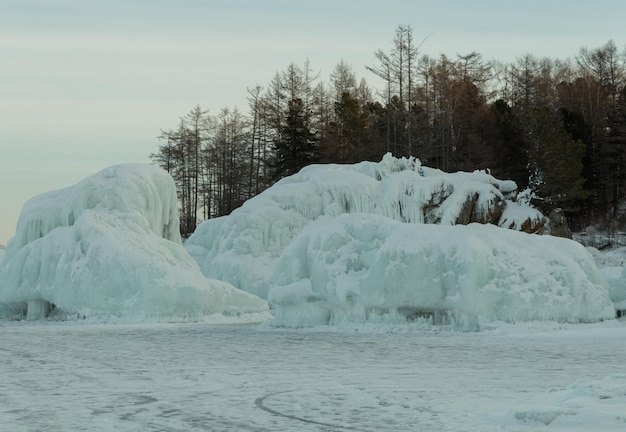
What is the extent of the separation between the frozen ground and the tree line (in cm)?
2790

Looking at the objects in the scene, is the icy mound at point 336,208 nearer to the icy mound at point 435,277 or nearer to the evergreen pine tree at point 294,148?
the icy mound at point 435,277

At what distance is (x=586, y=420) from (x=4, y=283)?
25.0 m

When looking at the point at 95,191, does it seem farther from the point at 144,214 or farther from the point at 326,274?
the point at 326,274

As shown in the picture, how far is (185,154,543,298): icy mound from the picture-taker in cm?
3572

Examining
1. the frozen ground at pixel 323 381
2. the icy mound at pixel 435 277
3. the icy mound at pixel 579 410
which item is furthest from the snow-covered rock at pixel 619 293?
the icy mound at pixel 579 410

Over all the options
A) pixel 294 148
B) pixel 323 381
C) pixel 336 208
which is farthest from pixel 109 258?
pixel 294 148

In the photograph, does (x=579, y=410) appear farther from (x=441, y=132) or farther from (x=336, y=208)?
(x=441, y=132)

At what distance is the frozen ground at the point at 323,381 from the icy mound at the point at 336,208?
15341 millimetres

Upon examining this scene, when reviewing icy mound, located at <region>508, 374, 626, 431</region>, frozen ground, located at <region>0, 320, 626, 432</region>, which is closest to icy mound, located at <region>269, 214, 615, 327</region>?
frozen ground, located at <region>0, 320, 626, 432</region>

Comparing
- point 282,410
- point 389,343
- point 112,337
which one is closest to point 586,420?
point 282,410

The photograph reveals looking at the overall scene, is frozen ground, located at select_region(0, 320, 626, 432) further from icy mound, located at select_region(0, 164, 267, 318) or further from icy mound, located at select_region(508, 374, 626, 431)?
icy mound, located at select_region(0, 164, 267, 318)

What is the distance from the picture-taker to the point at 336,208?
36062 millimetres

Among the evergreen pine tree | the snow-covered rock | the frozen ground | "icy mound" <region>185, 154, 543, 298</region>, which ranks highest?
the evergreen pine tree

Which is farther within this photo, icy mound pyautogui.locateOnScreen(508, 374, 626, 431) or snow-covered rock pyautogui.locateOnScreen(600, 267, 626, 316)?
snow-covered rock pyautogui.locateOnScreen(600, 267, 626, 316)
